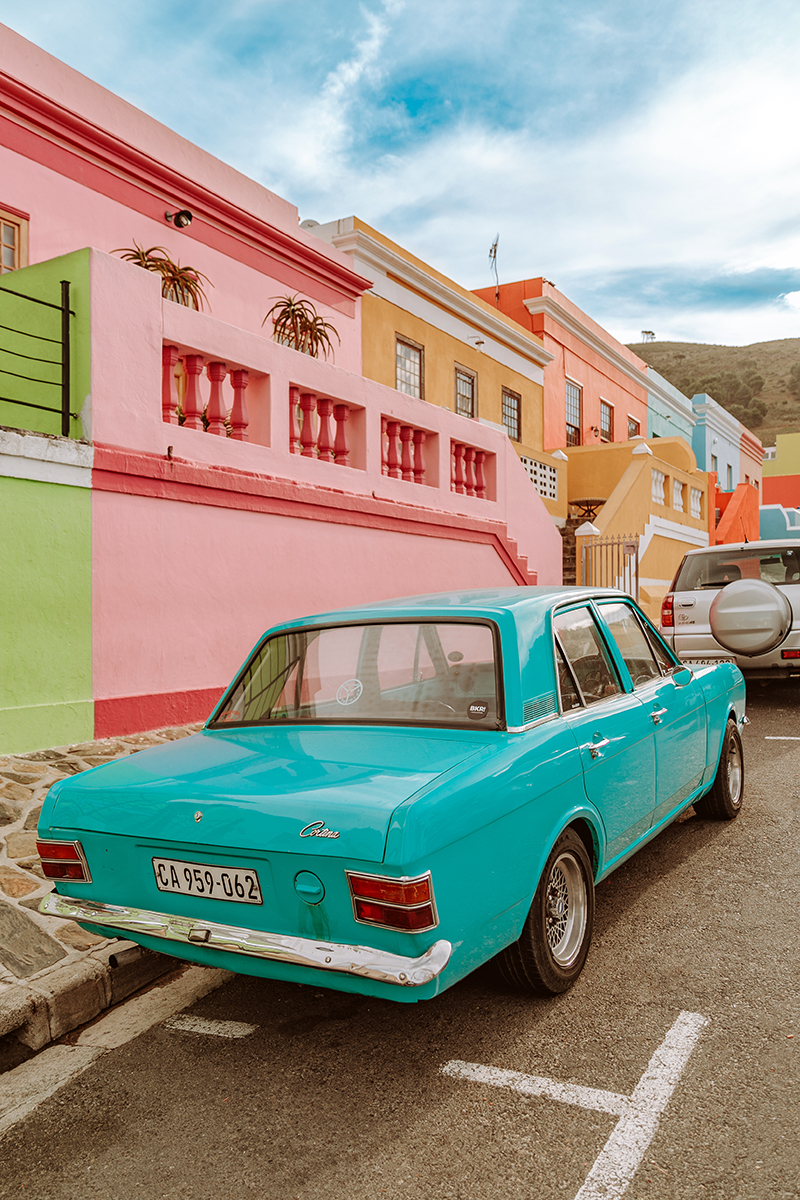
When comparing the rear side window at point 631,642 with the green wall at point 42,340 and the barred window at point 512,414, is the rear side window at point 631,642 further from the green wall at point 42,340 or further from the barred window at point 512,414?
the barred window at point 512,414

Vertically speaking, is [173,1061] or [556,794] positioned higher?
[556,794]

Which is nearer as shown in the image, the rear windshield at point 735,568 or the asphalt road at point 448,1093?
the asphalt road at point 448,1093

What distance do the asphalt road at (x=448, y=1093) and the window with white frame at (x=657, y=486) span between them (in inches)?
652

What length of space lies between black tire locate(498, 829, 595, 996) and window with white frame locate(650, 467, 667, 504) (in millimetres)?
16970

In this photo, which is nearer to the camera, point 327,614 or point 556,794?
point 556,794

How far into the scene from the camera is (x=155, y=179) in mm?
9742

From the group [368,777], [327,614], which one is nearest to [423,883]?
[368,777]

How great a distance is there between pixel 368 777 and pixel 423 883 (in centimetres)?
44

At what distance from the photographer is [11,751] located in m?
5.67

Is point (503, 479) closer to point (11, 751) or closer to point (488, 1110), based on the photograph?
point (11, 751)

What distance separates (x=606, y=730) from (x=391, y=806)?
1.51m

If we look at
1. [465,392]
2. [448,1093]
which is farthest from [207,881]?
[465,392]

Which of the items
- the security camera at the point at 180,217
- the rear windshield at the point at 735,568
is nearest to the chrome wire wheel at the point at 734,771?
the rear windshield at the point at 735,568

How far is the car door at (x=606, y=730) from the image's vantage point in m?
3.71
